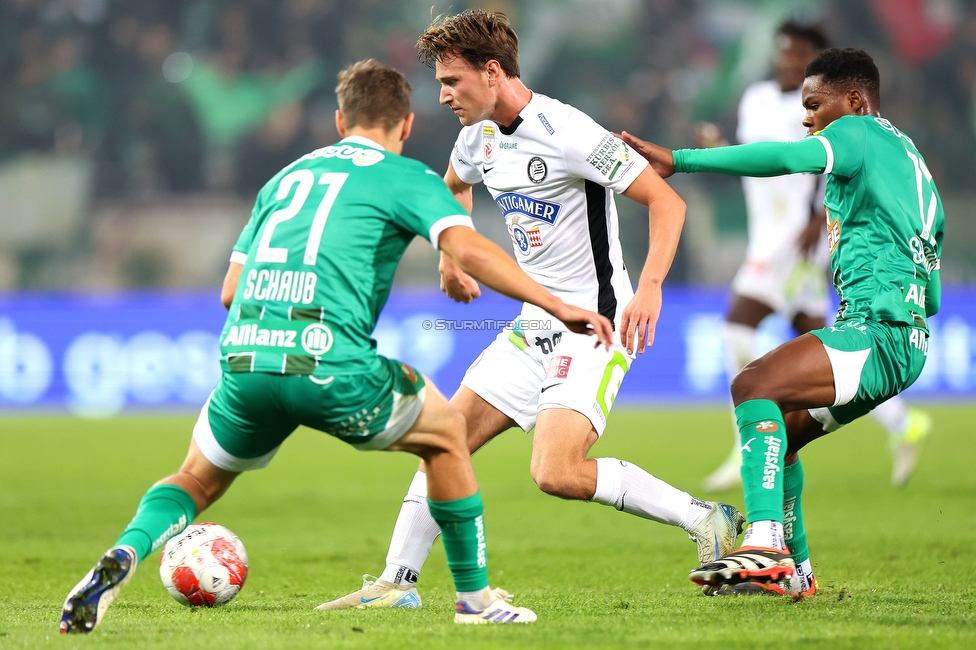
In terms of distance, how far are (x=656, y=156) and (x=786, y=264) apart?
4.30 meters

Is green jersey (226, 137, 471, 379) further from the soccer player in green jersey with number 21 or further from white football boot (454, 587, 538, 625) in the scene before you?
white football boot (454, 587, 538, 625)

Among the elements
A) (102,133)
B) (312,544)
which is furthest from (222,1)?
(312,544)

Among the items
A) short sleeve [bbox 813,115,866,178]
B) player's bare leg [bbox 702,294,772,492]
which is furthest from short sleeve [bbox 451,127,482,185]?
player's bare leg [bbox 702,294,772,492]

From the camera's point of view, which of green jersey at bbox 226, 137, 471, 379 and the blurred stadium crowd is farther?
the blurred stadium crowd

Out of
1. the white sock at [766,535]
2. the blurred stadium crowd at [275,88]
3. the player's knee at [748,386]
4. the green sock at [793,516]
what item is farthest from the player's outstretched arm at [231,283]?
the blurred stadium crowd at [275,88]

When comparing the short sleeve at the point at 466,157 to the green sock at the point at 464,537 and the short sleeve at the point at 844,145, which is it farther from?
the green sock at the point at 464,537

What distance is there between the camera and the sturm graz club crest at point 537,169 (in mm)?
4656

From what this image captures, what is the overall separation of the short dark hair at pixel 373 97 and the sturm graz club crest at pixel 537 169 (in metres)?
0.82

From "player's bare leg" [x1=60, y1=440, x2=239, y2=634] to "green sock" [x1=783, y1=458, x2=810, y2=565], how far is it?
2.19 metres

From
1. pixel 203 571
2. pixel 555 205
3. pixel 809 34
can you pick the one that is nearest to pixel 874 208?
pixel 555 205

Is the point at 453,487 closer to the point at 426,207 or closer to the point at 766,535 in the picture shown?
the point at 426,207

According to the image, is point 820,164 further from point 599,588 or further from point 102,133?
point 102,133

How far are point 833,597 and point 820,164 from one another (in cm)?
166

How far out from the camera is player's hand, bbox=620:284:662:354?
160 inches
